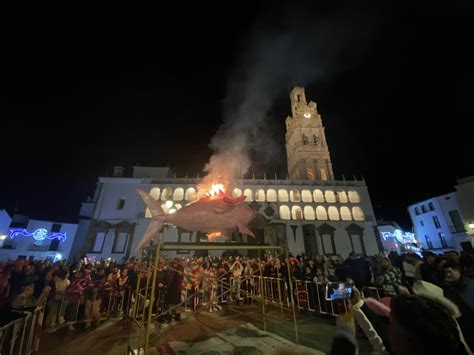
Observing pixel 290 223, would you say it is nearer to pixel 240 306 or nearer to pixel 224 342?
pixel 240 306

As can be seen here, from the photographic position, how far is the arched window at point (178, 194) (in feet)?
114

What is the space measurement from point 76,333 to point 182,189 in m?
29.5

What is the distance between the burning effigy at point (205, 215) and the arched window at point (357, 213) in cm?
3415

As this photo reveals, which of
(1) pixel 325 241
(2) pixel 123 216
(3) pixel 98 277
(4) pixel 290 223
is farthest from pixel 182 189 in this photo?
(3) pixel 98 277

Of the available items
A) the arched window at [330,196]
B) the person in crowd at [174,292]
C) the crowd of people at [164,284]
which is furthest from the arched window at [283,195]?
the person in crowd at [174,292]

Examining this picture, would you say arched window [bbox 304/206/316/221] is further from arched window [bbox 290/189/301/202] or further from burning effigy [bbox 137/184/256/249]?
burning effigy [bbox 137/184/256/249]

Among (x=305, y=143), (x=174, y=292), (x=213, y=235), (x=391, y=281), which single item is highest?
(x=305, y=143)

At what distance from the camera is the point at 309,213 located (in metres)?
33.6

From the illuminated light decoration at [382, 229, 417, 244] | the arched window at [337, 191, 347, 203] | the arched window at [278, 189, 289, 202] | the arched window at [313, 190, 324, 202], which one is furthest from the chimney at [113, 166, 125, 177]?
the illuminated light decoration at [382, 229, 417, 244]

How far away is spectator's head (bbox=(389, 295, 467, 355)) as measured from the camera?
4.11 feet

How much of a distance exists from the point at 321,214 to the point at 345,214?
3.92 meters

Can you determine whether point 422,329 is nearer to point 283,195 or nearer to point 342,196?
point 283,195

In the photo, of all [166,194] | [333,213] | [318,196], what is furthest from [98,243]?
[333,213]

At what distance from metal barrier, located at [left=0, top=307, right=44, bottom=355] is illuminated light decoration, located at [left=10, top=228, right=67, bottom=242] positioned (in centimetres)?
3852
